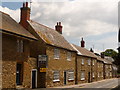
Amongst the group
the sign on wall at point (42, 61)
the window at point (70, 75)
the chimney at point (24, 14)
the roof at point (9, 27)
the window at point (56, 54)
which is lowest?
the window at point (70, 75)

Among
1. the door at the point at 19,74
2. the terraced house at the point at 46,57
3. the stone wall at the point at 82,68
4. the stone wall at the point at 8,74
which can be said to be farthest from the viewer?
the stone wall at the point at 82,68

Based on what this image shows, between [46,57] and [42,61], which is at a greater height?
[46,57]

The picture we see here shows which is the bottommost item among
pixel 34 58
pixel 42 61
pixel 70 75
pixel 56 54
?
pixel 70 75

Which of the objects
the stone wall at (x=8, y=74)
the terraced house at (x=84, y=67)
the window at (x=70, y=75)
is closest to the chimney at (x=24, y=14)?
the stone wall at (x=8, y=74)

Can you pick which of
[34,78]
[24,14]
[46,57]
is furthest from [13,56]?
[24,14]

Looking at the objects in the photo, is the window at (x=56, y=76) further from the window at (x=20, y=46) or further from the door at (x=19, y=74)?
the window at (x=20, y=46)

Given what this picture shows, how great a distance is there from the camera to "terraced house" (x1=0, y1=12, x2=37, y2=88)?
18484 millimetres

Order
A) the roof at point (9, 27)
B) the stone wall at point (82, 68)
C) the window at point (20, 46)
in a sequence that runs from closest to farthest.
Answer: the roof at point (9, 27) < the window at point (20, 46) < the stone wall at point (82, 68)

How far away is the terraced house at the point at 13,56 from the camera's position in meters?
18.5

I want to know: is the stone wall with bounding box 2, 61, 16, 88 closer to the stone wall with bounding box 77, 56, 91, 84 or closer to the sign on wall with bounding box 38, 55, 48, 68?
the sign on wall with bounding box 38, 55, 48, 68

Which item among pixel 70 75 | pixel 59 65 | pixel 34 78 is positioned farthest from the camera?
pixel 70 75

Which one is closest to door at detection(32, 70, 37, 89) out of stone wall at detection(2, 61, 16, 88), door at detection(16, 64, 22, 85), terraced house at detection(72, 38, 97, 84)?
door at detection(16, 64, 22, 85)

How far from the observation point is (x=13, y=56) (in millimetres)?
19766

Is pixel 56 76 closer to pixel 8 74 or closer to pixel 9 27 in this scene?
pixel 8 74
